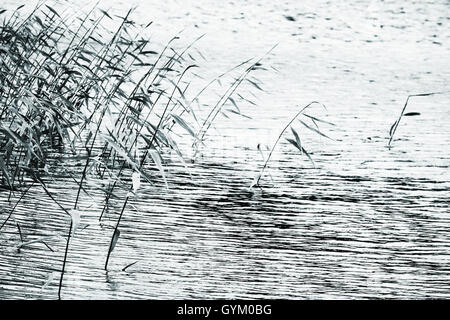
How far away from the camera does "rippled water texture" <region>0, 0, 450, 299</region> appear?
1.42m

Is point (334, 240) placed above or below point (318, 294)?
above

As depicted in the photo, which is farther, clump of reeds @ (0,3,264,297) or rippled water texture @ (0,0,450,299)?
clump of reeds @ (0,3,264,297)

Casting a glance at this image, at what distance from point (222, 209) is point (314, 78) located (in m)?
1.83

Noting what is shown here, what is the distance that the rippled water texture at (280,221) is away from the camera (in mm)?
1417

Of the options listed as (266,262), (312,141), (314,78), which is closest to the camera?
(266,262)

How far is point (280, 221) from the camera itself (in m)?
1.76

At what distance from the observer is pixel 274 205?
188cm

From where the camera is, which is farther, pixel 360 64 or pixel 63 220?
Answer: pixel 360 64

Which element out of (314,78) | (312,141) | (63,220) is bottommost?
(63,220)

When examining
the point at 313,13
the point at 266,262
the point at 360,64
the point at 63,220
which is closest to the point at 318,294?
the point at 266,262

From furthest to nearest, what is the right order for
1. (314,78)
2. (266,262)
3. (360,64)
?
1. (360,64)
2. (314,78)
3. (266,262)

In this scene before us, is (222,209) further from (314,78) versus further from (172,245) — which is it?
(314,78)

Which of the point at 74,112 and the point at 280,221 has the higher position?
the point at 74,112

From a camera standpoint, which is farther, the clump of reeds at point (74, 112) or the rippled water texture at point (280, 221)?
the clump of reeds at point (74, 112)
